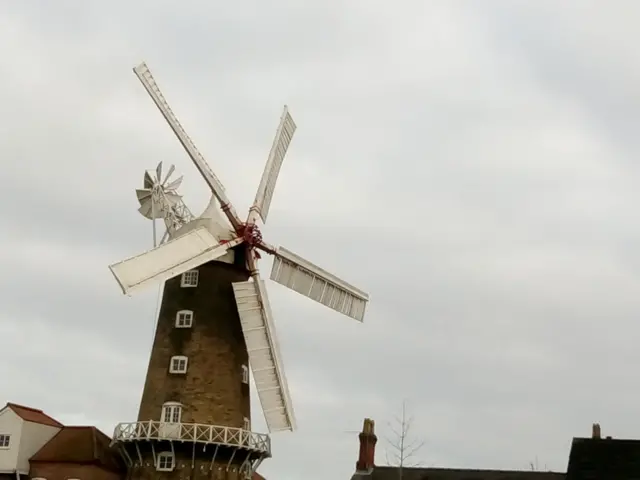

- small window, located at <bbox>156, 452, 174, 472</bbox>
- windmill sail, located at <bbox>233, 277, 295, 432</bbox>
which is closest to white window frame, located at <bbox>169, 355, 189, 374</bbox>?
windmill sail, located at <bbox>233, 277, 295, 432</bbox>

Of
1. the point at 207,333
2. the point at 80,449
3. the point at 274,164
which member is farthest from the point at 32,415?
the point at 274,164

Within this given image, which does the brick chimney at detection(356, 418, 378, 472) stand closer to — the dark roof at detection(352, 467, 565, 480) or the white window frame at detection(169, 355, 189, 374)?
the dark roof at detection(352, 467, 565, 480)

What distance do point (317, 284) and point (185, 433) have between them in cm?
950

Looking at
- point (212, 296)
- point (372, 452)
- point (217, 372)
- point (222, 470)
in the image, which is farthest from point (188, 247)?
point (372, 452)

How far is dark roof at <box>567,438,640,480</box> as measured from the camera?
42094 mm

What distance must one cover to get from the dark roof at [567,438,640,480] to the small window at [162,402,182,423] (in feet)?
56.3

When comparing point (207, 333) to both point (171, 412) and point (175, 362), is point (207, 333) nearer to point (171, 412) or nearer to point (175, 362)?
point (175, 362)

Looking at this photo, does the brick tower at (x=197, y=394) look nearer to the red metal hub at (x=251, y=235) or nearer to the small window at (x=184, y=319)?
the small window at (x=184, y=319)

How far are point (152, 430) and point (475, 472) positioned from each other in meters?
20.2

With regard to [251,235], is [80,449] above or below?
below

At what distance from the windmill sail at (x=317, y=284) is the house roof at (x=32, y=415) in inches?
481

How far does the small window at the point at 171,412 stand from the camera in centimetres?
4156

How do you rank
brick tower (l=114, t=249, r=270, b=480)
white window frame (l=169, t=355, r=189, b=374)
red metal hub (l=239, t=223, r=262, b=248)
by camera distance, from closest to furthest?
brick tower (l=114, t=249, r=270, b=480)
white window frame (l=169, t=355, r=189, b=374)
red metal hub (l=239, t=223, r=262, b=248)

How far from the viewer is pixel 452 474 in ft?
176
